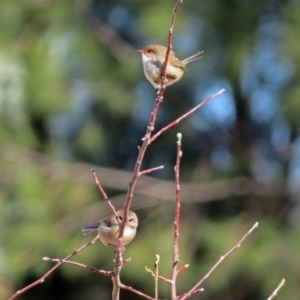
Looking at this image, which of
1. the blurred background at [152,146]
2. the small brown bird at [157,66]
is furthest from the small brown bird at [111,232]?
the blurred background at [152,146]

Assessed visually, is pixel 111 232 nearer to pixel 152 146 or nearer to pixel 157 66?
pixel 157 66

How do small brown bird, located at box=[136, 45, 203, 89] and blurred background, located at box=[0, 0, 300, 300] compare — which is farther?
blurred background, located at box=[0, 0, 300, 300]

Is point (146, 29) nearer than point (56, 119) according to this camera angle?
Yes

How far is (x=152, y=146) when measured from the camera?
32.0ft

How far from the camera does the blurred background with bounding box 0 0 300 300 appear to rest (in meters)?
8.17

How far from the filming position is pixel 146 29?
8.36 meters

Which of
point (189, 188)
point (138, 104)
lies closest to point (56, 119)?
point (138, 104)

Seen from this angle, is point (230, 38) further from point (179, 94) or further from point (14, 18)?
point (14, 18)

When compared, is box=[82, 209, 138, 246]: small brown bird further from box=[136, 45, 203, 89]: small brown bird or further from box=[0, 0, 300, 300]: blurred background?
box=[0, 0, 300, 300]: blurred background

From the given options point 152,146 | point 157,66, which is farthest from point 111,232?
point 152,146

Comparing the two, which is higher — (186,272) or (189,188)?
(189,188)

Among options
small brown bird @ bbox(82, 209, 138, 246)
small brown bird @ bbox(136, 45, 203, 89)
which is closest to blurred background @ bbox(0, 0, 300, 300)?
small brown bird @ bbox(136, 45, 203, 89)

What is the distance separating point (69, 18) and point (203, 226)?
104 inches

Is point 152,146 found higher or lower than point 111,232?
higher
